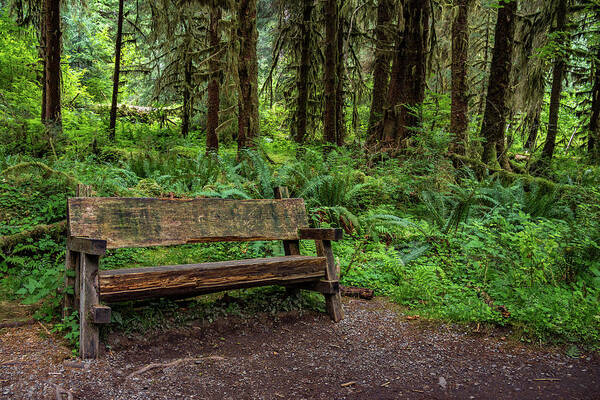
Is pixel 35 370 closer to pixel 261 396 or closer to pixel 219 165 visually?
pixel 261 396

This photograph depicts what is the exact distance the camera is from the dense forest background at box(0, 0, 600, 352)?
4.52 m

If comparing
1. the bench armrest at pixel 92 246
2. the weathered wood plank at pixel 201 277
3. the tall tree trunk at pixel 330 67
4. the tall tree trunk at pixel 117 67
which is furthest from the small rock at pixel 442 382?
the tall tree trunk at pixel 117 67

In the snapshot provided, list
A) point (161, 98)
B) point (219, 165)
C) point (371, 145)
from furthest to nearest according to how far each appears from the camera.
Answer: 1. point (161, 98)
2. point (371, 145)
3. point (219, 165)

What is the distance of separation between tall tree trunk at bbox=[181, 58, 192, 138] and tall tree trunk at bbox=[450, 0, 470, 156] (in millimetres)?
7748

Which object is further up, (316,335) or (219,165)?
(219,165)

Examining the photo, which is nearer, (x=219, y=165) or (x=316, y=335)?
(x=316, y=335)

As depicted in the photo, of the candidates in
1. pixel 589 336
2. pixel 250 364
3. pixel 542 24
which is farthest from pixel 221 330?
pixel 542 24

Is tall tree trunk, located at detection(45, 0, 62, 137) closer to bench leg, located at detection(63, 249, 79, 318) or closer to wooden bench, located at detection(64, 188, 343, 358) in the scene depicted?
bench leg, located at detection(63, 249, 79, 318)

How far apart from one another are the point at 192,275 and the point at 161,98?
13652 mm

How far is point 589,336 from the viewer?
12.3 ft

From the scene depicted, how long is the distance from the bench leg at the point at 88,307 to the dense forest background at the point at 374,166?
0.33 m

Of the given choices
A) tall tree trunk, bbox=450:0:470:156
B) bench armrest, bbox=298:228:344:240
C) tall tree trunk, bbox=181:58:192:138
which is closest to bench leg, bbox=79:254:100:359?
bench armrest, bbox=298:228:344:240

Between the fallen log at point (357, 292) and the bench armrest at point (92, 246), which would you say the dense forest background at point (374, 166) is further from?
the bench armrest at point (92, 246)

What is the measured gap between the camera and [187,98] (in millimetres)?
14320
